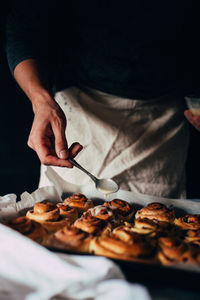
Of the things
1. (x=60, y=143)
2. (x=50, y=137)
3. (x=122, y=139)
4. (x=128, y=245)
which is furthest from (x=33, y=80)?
(x=128, y=245)

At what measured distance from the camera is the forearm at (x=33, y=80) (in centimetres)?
153

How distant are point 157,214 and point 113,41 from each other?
1.10m

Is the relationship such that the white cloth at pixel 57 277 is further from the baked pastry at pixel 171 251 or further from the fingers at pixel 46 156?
the fingers at pixel 46 156

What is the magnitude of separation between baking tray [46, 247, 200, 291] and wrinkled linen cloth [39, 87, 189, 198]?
3.32 feet

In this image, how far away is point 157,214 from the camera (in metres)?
1.43

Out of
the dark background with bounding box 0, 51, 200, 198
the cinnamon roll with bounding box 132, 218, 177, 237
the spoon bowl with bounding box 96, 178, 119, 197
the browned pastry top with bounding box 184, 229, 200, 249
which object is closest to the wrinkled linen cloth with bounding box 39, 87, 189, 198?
the spoon bowl with bounding box 96, 178, 119, 197

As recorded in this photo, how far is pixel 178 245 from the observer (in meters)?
1.06

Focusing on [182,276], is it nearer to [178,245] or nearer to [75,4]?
[178,245]

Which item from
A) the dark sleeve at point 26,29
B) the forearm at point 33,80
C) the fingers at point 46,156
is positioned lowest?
the fingers at point 46,156

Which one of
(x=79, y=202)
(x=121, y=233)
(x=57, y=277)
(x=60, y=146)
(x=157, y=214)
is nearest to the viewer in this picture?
(x=57, y=277)

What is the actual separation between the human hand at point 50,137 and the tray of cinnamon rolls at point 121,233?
0.23m

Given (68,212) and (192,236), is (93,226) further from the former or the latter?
(192,236)

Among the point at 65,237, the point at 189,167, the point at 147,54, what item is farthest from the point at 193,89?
the point at 65,237

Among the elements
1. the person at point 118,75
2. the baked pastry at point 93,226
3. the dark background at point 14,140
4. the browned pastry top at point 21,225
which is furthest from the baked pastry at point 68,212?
the dark background at point 14,140
